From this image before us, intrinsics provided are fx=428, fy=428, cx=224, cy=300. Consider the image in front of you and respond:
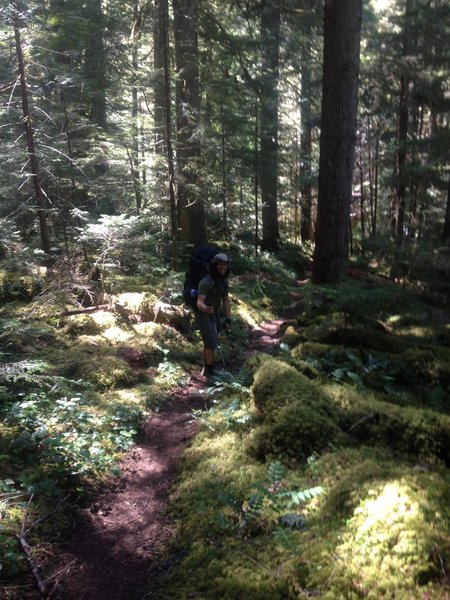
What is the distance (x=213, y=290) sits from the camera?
7574 mm

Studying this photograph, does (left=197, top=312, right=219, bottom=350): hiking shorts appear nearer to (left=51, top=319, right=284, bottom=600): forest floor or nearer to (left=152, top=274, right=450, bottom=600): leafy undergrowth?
(left=152, top=274, right=450, bottom=600): leafy undergrowth

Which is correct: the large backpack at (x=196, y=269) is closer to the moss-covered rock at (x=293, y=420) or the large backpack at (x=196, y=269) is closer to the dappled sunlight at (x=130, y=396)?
the dappled sunlight at (x=130, y=396)

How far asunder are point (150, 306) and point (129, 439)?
4394mm

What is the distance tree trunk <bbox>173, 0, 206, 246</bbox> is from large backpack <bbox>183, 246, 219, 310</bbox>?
5.00m

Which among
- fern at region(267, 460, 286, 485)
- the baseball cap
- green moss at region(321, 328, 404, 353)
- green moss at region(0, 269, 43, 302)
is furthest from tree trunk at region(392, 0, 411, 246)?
fern at region(267, 460, 286, 485)

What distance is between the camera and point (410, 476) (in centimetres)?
286

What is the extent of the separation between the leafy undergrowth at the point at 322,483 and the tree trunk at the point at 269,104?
39.1ft

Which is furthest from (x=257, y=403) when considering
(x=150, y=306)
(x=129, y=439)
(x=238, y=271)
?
(x=238, y=271)

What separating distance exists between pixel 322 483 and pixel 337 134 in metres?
8.08

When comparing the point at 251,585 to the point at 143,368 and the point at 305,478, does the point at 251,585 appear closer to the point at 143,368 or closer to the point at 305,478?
the point at 305,478

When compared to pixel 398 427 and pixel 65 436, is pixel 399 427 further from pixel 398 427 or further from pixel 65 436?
pixel 65 436

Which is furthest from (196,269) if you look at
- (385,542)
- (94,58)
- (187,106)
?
(94,58)

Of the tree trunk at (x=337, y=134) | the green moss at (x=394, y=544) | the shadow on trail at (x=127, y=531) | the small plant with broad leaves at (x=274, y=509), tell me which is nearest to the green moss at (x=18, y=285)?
the shadow on trail at (x=127, y=531)

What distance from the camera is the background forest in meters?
2.81
